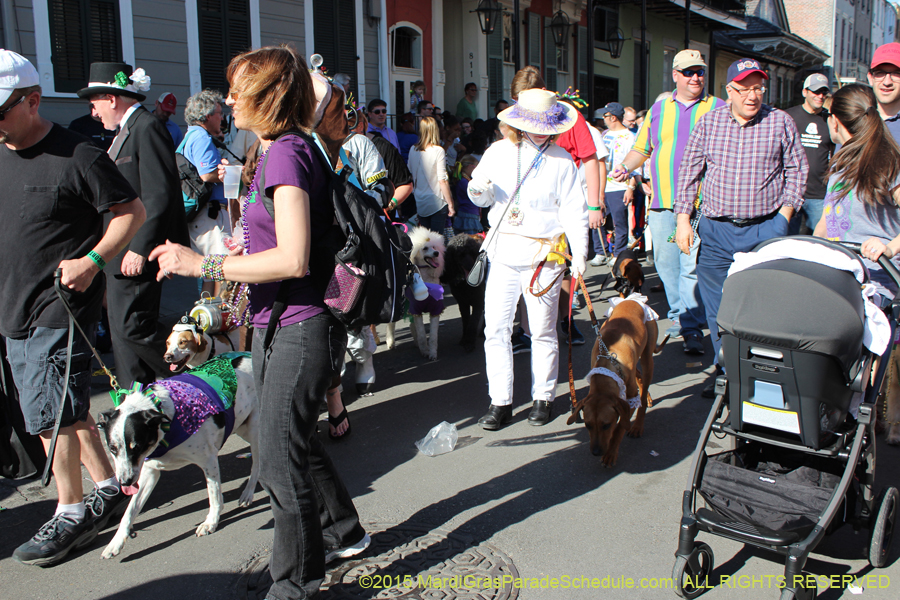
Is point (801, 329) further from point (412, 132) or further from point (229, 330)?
point (412, 132)

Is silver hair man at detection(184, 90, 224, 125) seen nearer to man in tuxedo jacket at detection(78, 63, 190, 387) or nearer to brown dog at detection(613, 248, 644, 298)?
man in tuxedo jacket at detection(78, 63, 190, 387)

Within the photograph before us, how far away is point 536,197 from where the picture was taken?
457 centimetres

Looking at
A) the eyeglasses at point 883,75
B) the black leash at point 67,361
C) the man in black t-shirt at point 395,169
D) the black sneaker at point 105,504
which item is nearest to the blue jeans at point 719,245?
the eyeglasses at point 883,75

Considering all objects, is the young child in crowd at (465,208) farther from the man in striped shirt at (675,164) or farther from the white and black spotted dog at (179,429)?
the white and black spotted dog at (179,429)

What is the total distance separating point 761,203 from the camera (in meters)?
4.85

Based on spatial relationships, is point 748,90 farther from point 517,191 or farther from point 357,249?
point 357,249

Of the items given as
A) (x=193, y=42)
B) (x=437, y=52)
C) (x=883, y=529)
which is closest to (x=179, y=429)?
(x=883, y=529)

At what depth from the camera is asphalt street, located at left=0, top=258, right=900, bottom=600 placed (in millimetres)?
3086

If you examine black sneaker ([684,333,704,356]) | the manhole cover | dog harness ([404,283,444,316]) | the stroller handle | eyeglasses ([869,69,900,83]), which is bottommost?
the manhole cover

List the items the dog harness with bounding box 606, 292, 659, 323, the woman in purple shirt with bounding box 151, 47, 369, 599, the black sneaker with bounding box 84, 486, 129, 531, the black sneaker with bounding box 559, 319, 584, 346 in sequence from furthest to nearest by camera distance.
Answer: the black sneaker with bounding box 559, 319, 584, 346 → the dog harness with bounding box 606, 292, 659, 323 → the black sneaker with bounding box 84, 486, 129, 531 → the woman in purple shirt with bounding box 151, 47, 369, 599

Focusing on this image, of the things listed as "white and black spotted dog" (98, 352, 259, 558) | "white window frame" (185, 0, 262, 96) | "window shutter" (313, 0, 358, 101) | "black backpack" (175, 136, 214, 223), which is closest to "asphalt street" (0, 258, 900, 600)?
"white and black spotted dog" (98, 352, 259, 558)

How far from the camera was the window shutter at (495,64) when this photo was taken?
59.3 ft

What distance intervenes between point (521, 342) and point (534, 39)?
609 inches

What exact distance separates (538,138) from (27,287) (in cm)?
293
